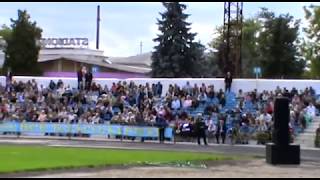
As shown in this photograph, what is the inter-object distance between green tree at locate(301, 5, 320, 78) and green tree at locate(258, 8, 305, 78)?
41.9 inches

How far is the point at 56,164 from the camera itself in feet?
72.1

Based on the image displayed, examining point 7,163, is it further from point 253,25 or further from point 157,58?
point 253,25

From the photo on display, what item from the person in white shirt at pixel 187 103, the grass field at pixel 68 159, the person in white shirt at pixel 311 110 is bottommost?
the grass field at pixel 68 159

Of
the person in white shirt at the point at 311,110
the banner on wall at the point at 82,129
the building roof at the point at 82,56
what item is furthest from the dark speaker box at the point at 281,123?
the building roof at the point at 82,56

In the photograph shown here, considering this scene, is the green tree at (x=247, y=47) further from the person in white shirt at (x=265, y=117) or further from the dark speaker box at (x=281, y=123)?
the dark speaker box at (x=281, y=123)

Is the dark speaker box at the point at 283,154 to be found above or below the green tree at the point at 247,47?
below

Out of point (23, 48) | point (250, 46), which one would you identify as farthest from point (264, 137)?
point (250, 46)

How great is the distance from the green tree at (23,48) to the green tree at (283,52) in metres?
24.9

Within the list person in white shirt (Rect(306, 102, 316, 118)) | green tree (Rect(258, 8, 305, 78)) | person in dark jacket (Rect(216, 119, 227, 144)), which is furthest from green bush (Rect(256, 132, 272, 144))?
green tree (Rect(258, 8, 305, 78))

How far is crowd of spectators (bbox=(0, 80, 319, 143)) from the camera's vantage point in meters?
39.4

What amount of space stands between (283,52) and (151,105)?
31.0 metres

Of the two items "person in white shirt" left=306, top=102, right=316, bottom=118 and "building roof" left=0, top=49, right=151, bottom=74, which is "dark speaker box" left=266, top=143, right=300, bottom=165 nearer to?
"person in white shirt" left=306, top=102, right=316, bottom=118

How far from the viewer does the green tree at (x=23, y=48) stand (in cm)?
7788

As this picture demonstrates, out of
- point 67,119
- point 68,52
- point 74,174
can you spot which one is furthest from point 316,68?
point 74,174
